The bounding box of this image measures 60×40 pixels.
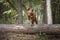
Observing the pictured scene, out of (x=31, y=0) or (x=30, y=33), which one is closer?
(x=30, y=33)

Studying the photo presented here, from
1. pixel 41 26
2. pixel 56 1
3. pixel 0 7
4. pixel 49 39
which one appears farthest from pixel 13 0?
pixel 41 26

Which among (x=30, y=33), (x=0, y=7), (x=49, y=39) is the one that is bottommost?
(x=49, y=39)

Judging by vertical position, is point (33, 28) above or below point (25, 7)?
below

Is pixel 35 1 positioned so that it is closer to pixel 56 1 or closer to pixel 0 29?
pixel 56 1

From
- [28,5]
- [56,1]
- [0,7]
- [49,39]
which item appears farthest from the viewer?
[0,7]

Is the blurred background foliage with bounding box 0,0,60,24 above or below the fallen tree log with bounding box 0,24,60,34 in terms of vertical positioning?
above

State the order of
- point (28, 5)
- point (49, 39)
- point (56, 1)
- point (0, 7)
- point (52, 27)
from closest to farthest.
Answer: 1. point (52, 27)
2. point (49, 39)
3. point (56, 1)
4. point (28, 5)
5. point (0, 7)

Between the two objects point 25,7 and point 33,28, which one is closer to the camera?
point 33,28

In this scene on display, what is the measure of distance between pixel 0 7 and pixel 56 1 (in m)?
4.65

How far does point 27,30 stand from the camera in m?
6.10

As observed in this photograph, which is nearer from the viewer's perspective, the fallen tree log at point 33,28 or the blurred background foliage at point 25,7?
the fallen tree log at point 33,28

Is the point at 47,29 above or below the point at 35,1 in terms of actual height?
below

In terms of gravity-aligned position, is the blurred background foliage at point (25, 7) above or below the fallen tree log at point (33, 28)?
above

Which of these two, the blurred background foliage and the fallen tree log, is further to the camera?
the blurred background foliage
